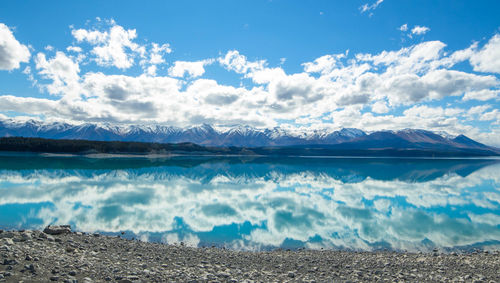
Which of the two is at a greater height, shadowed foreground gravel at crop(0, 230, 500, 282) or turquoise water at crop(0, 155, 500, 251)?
shadowed foreground gravel at crop(0, 230, 500, 282)

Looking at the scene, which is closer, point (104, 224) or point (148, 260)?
point (148, 260)

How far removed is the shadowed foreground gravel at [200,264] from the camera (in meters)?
7.27

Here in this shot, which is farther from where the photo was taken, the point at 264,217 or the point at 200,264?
the point at 264,217

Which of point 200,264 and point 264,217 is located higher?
point 200,264

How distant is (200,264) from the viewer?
9.74 metres

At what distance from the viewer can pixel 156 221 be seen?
58.6 ft

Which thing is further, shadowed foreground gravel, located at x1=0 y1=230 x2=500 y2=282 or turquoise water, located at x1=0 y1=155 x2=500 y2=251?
turquoise water, located at x1=0 y1=155 x2=500 y2=251

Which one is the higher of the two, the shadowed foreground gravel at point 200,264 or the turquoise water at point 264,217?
the shadowed foreground gravel at point 200,264

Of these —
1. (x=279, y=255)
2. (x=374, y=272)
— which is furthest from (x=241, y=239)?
(x=374, y=272)

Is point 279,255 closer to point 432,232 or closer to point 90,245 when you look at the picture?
point 90,245

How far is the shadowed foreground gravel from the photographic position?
7.27 meters

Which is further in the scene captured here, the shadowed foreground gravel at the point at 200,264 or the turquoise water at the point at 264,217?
the turquoise water at the point at 264,217

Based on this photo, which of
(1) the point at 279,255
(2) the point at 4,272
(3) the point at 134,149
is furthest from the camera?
(3) the point at 134,149

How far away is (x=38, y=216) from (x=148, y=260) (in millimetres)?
13542
